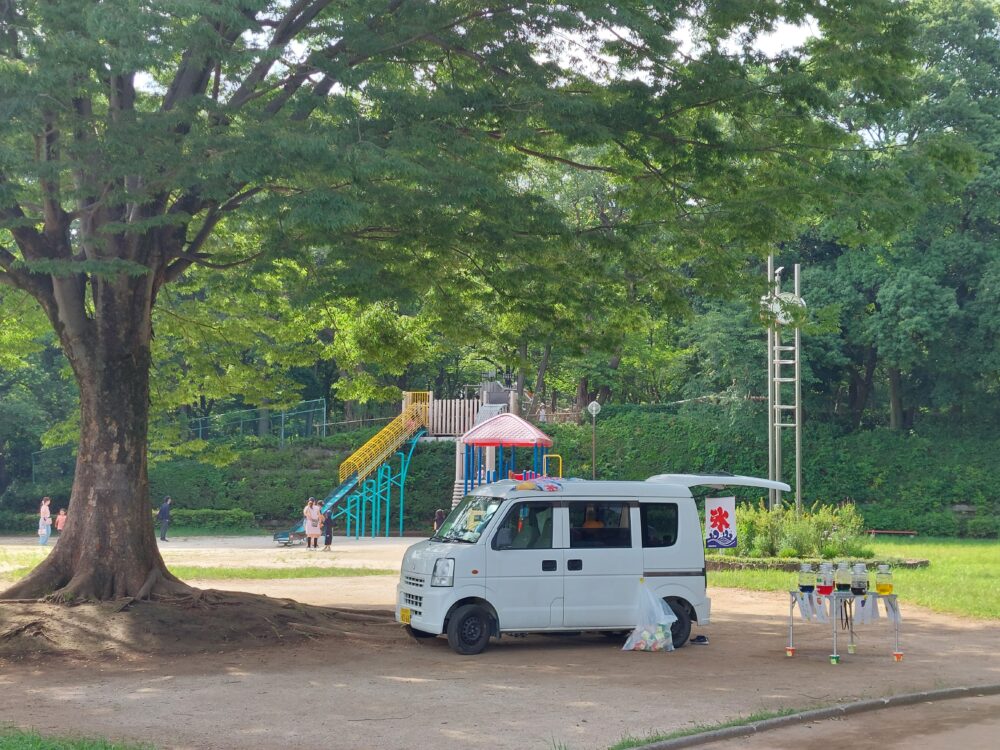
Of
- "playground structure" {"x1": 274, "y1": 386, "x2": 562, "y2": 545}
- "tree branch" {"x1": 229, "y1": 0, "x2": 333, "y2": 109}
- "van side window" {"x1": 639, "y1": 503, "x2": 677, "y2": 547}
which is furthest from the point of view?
"playground structure" {"x1": 274, "y1": 386, "x2": 562, "y2": 545}

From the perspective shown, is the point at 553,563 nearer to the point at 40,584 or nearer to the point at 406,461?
the point at 40,584

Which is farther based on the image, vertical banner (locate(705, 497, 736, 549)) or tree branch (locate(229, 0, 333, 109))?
vertical banner (locate(705, 497, 736, 549))

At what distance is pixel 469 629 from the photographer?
13.7 meters

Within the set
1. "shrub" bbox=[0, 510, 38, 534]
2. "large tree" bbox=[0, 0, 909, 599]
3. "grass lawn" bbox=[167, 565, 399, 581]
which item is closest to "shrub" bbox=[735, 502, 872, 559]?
"grass lawn" bbox=[167, 565, 399, 581]

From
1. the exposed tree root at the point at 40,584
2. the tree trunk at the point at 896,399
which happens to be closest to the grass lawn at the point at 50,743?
the exposed tree root at the point at 40,584

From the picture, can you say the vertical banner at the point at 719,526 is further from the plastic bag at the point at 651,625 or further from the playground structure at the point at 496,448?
the playground structure at the point at 496,448

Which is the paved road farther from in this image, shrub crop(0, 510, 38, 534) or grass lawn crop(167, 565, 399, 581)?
shrub crop(0, 510, 38, 534)

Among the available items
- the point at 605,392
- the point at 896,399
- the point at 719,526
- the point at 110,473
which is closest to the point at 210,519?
the point at 605,392

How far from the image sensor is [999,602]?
19.1 meters

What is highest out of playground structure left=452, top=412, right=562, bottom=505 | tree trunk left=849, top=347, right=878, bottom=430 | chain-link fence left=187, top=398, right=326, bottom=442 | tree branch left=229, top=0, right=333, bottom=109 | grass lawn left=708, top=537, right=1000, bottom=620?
tree branch left=229, top=0, right=333, bottom=109

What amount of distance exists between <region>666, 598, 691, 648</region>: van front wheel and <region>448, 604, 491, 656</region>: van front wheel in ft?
8.03

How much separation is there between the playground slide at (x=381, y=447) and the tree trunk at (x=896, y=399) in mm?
19140

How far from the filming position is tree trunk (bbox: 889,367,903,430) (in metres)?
46.8

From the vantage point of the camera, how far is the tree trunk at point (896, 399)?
46844mm
